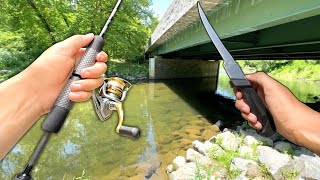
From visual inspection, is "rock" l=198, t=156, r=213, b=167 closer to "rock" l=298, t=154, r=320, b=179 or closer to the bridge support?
"rock" l=298, t=154, r=320, b=179

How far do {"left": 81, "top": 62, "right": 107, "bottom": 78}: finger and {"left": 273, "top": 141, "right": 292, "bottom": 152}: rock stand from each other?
479 centimetres

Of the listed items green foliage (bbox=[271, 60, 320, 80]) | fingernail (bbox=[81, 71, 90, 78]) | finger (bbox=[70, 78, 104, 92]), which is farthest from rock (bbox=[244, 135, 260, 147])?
green foliage (bbox=[271, 60, 320, 80])

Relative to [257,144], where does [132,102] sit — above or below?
below

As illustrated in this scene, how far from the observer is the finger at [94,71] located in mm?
1524

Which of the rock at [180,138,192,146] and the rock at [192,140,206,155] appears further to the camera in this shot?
the rock at [180,138,192,146]

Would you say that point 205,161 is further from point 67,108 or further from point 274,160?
point 67,108

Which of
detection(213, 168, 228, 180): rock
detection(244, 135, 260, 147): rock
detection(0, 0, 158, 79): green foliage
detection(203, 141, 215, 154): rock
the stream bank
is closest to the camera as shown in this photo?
the stream bank

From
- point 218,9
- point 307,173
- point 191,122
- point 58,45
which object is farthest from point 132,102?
point 58,45

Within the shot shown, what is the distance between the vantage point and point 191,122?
9.47 meters

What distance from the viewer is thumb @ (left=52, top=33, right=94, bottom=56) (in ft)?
5.49

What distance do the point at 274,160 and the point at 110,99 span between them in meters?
3.66

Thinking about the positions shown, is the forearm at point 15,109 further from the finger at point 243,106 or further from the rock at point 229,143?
the rock at point 229,143

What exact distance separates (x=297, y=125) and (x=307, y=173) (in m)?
3.13

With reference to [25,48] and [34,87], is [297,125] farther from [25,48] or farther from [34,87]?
[25,48]
